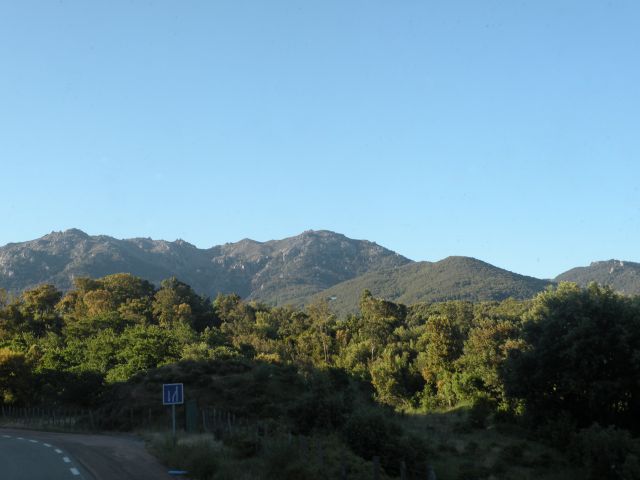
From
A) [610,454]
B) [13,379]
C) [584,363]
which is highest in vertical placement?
[584,363]

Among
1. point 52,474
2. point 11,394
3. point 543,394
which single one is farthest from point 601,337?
point 11,394

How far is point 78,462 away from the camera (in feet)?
68.8

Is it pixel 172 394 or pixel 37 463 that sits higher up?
pixel 172 394

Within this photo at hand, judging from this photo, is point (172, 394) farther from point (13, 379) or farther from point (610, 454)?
point (13, 379)

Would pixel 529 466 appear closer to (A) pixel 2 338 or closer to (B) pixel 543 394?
(B) pixel 543 394

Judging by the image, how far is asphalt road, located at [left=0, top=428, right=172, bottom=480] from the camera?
58.0 feet

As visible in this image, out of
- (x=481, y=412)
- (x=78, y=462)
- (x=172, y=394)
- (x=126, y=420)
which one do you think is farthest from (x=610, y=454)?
(x=126, y=420)

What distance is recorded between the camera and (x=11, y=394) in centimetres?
5488

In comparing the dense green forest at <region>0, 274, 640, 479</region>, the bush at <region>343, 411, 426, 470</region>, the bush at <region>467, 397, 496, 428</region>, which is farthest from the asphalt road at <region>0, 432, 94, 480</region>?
the bush at <region>467, 397, 496, 428</region>

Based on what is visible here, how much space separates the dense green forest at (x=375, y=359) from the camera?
29438 mm

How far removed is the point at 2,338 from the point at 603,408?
83423mm

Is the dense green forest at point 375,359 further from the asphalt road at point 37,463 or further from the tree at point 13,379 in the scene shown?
the asphalt road at point 37,463

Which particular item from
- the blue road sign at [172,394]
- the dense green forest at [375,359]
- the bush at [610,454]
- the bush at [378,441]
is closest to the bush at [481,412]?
the dense green forest at [375,359]

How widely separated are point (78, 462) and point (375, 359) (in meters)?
67.3
